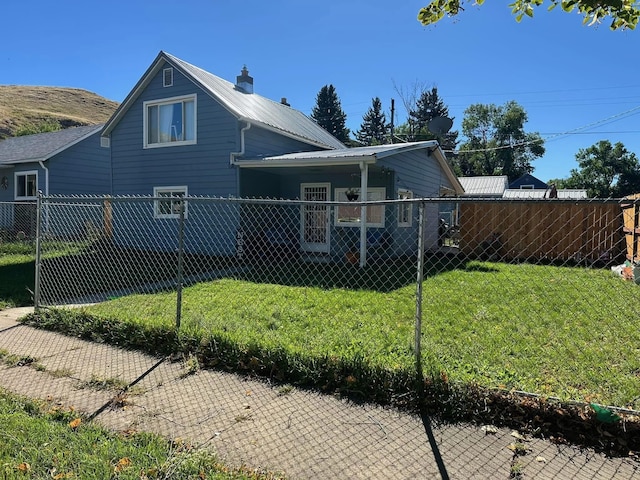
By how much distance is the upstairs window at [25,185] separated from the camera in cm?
1798

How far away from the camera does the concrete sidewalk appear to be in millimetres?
2527

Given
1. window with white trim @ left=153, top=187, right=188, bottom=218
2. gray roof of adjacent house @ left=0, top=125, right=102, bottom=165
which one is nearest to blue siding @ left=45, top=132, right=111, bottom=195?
gray roof of adjacent house @ left=0, top=125, right=102, bottom=165

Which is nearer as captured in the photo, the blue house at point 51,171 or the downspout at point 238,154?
the downspout at point 238,154

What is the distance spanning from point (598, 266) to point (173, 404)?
498 inches

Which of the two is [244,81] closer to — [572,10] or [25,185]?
[25,185]

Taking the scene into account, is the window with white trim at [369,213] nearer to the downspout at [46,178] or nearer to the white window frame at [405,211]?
the white window frame at [405,211]

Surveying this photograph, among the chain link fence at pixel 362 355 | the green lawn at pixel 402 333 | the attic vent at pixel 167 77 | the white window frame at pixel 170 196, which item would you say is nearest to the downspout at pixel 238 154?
the white window frame at pixel 170 196

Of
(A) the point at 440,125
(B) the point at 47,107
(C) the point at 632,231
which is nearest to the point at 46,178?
(A) the point at 440,125

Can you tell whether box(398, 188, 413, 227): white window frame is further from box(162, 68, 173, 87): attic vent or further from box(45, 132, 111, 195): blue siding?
box(45, 132, 111, 195): blue siding

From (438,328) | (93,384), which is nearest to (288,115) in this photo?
(438,328)

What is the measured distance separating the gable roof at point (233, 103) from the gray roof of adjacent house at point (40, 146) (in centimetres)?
467

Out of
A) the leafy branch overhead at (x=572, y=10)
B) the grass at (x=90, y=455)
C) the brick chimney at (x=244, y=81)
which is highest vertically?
the brick chimney at (x=244, y=81)

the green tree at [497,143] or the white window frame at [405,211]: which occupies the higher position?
the green tree at [497,143]

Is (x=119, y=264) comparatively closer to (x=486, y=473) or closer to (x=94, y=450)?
(x=94, y=450)
